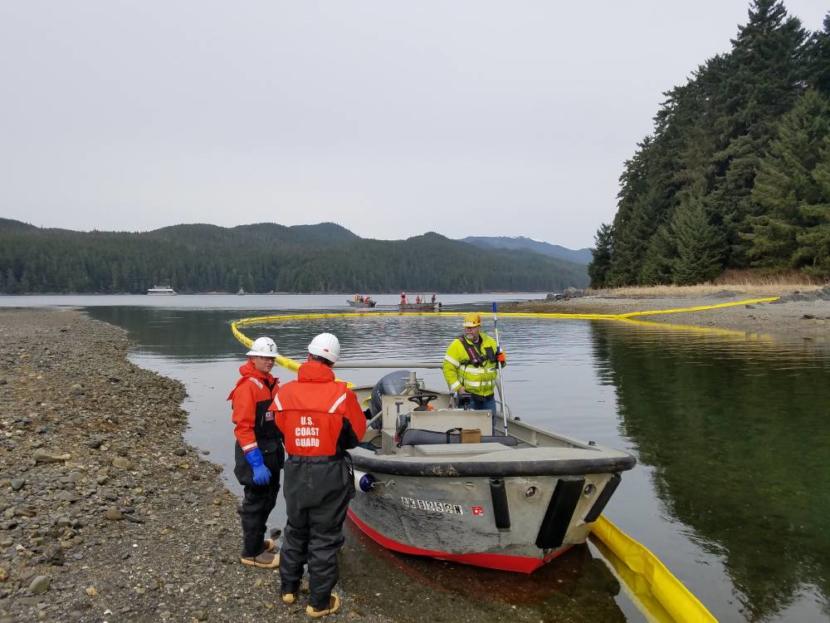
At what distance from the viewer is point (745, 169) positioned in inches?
1964

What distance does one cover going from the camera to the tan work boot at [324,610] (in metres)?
4.97

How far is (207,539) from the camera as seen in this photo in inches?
249

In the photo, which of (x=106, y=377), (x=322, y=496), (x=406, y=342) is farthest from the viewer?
(x=406, y=342)

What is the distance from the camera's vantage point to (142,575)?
525 cm

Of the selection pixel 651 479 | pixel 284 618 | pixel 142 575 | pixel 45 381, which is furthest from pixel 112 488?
pixel 45 381

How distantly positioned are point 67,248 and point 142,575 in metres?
201

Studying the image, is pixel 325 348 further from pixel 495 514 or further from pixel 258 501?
pixel 495 514

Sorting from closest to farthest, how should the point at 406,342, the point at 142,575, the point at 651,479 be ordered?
the point at 142,575, the point at 651,479, the point at 406,342

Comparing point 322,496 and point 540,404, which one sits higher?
point 322,496

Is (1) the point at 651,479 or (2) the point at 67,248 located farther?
(2) the point at 67,248

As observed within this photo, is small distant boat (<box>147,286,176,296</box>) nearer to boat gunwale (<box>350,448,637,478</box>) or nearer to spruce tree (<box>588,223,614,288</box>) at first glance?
spruce tree (<box>588,223,614,288</box>)

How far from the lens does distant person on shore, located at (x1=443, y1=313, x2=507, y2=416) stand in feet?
28.5

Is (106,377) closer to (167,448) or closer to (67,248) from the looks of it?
(167,448)

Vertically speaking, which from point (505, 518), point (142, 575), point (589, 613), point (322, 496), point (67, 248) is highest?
point (67, 248)
